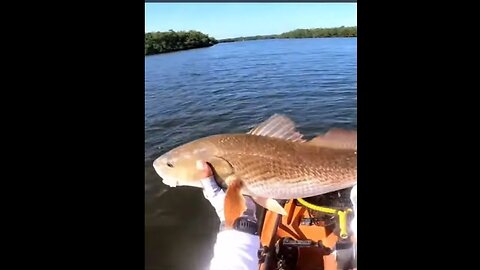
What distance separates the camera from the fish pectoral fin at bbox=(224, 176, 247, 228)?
192 cm

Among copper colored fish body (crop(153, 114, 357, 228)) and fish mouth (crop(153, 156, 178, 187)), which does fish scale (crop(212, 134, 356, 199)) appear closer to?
copper colored fish body (crop(153, 114, 357, 228))

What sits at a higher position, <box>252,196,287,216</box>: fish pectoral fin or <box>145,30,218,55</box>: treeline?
<box>145,30,218,55</box>: treeline

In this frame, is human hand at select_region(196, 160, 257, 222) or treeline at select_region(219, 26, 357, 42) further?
treeline at select_region(219, 26, 357, 42)

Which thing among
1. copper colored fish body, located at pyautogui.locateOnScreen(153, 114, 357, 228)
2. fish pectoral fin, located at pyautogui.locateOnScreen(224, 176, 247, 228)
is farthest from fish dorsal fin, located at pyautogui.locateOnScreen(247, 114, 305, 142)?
fish pectoral fin, located at pyautogui.locateOnScreen(224, 176, 247, 228)

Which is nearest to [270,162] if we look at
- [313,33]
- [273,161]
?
[273,161]

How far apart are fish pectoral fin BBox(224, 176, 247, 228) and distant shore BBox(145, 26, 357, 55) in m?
0.50

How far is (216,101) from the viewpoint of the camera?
2.01 metres

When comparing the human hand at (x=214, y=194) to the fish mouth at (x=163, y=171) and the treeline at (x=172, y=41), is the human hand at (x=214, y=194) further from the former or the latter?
the treeline at (x=172, y=41)

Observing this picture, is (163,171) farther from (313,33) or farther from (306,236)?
(313,33)

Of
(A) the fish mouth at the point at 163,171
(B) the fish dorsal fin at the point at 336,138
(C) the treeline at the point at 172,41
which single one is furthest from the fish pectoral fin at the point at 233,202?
(C) the treeline at the point at 172,41
